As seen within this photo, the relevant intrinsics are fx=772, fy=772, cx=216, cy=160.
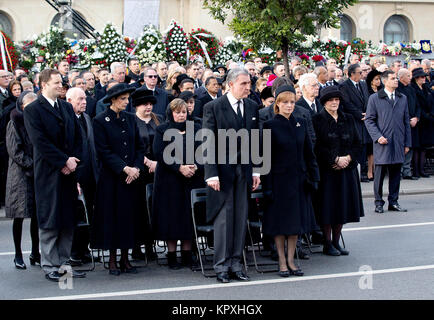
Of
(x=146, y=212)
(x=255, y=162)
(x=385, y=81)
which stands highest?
(x=385, y=81)

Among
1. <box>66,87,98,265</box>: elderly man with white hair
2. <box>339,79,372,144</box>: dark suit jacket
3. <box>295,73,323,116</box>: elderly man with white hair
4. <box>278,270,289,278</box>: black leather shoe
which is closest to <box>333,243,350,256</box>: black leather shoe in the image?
<box>278,270,289,278</box>: black leather shoe

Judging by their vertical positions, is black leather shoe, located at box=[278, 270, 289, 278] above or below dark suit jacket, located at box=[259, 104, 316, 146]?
below

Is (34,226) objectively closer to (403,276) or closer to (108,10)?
(403,276)

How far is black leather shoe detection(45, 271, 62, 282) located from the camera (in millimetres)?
8461

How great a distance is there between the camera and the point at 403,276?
8.34m

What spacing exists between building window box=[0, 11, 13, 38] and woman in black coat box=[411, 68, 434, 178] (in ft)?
71.5

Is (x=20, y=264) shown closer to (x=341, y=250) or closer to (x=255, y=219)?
(x=255, y=219)

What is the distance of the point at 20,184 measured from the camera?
9188 millimetres

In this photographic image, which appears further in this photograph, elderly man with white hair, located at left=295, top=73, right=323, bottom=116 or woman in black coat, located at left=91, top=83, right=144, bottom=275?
elderly man with white hair, located at left=295, top=73, right=323, bottom=116

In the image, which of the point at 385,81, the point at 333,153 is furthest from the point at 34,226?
the point at 385,81

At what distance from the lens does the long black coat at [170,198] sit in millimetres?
9023

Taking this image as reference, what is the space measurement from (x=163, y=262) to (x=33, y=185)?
1834 mm

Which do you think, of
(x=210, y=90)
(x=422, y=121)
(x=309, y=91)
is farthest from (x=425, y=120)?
(x=309, y=91)

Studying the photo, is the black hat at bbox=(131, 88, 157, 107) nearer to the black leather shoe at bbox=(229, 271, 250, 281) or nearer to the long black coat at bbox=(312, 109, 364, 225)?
the long black coat at bbox=(312, 109, 364, 225)
